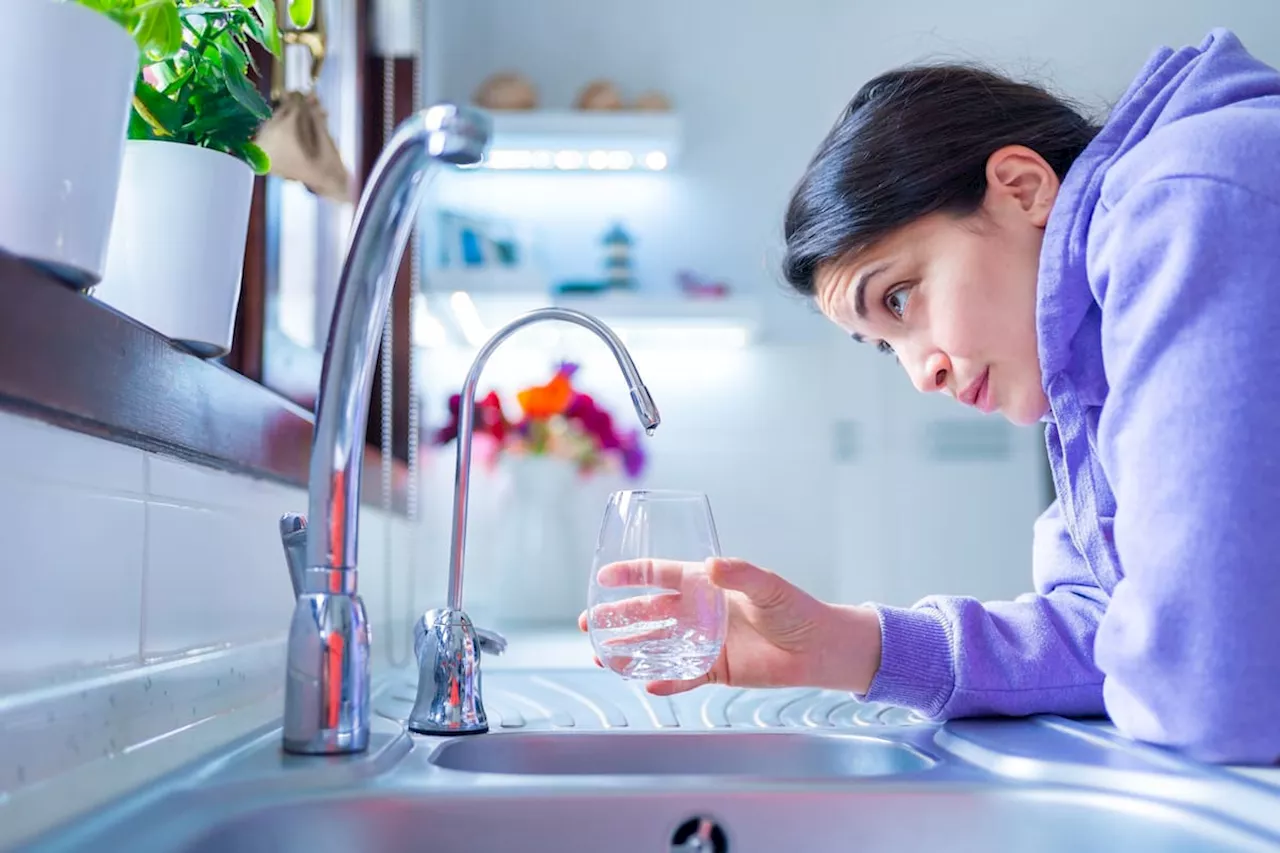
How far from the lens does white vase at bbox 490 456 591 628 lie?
266 centimetres

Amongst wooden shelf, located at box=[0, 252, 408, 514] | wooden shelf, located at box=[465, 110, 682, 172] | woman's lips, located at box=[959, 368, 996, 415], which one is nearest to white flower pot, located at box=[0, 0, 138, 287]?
wooden shelf, located at box=[0, 252, 408, 514]

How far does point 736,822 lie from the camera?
0.63m

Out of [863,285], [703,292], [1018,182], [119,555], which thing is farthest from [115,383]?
[703,292]

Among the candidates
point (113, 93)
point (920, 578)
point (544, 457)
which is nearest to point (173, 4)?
point (113, 93)

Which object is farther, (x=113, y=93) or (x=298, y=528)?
(x=298, y=528)

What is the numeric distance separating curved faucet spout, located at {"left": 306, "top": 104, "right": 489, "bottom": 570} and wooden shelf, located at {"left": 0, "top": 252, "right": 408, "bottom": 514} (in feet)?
0.39

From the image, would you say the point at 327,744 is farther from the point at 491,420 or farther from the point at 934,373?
the point at 491,420

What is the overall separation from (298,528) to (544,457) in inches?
74.8

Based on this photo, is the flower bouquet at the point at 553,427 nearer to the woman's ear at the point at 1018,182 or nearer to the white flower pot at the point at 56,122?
the woman's ear at the point at 1018,182

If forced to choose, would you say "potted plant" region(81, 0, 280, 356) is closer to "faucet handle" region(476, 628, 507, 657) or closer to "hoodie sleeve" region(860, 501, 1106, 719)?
"faucet handle" region(476, 628, 507, 657)

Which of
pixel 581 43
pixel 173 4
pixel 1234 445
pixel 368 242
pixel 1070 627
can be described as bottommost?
pixel 1070 627

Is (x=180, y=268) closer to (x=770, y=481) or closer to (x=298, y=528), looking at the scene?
(x=298, y=528)

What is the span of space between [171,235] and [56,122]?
0.72 ft

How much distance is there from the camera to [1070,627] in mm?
944
